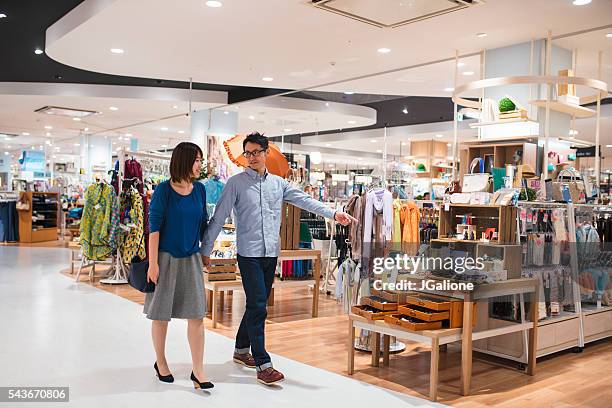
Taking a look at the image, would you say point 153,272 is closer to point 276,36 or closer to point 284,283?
point 284,283

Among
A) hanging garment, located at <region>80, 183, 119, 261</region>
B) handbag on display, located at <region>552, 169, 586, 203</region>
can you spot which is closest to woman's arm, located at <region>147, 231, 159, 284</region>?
handbag on display, located at <region>552, 169, 586, 203</region>

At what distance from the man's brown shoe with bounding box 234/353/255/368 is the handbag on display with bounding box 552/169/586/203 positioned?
3.21 metres

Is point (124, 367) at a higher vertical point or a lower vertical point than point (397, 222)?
lower

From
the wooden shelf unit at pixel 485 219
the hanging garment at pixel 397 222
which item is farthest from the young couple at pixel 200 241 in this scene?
the wooden shelf unit at pixel 485 219

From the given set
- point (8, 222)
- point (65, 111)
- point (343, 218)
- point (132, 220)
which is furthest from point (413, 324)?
point (8, 222)

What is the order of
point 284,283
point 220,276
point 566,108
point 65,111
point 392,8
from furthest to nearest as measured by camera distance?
point 65,111
point 284,283
point 566,108
point 220,276
point 392,8

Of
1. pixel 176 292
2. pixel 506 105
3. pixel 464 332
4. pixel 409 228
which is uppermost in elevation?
pixel 506 105

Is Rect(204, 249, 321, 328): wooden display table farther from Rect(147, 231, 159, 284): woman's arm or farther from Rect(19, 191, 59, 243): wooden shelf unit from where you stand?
Rect(19, 191, 59, 243): wooden shelf unit

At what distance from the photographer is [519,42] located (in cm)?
638

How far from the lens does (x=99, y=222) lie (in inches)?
314

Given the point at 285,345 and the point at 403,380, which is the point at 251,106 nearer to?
the point at 285,345

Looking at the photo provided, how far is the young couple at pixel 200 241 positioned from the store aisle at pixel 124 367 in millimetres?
178

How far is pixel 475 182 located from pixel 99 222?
5103 millimetres

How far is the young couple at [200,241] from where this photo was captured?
375 centimetres
